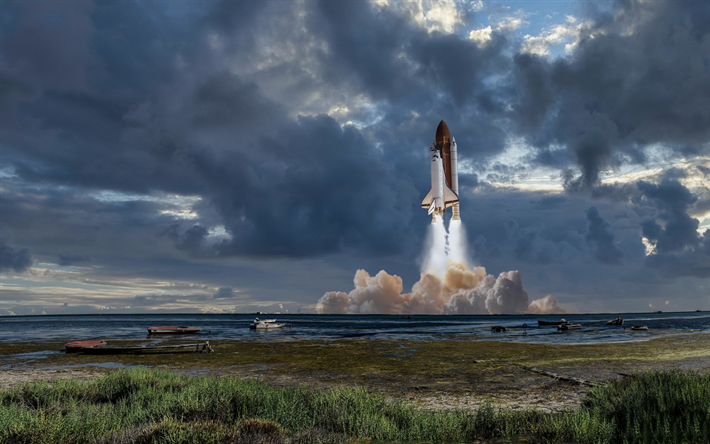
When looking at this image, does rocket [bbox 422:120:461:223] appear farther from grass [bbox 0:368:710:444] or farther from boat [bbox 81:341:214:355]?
grass [bbox 0:368:710:444]

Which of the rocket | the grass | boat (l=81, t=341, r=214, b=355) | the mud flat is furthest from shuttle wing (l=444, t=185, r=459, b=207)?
the grass

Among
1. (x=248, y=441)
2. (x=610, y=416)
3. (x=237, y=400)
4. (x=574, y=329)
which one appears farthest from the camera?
(x=574, y=329)

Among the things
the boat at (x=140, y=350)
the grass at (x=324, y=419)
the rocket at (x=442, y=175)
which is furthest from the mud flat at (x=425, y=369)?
Answer: the rocket at (x=442, y=175)

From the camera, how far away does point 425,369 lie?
25.8m

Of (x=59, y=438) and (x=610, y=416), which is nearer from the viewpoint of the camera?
(x=59, y=438)

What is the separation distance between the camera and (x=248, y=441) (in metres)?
8.27

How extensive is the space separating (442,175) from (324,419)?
71.3 meters

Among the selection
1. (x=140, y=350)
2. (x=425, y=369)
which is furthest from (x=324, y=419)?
(x=140, y=350)

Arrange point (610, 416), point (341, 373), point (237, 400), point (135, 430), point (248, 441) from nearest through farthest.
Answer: point (248, 441) → point (135, 430) → point (610, 416) → point (237, 400) → point (341, 373)

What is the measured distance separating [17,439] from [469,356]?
1139 inches

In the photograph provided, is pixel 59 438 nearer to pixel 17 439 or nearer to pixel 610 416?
pixel 17 439

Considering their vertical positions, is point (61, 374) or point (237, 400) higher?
point (237, 400)

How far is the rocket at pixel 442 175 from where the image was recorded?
78387 millimetres

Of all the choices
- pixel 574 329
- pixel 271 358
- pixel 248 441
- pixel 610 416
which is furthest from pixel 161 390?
pixel 574 329
